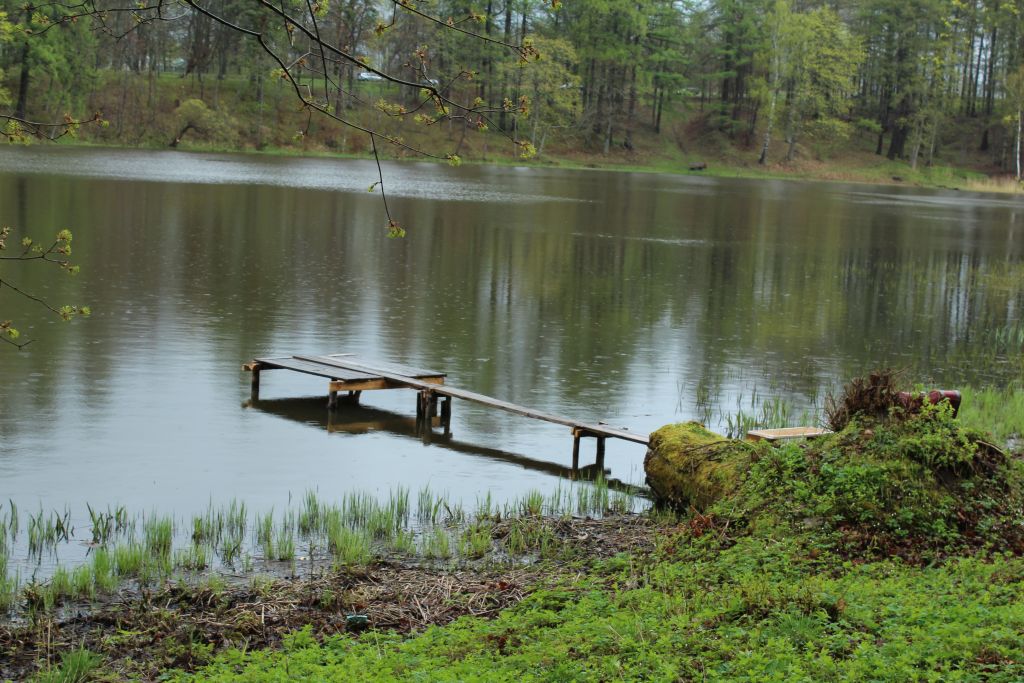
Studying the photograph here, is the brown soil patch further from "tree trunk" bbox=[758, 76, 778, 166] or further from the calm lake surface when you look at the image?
"tree trunk" bbox=[758, 76, 778, 166]

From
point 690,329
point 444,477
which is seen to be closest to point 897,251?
point 690,329

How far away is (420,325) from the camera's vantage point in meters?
19.3

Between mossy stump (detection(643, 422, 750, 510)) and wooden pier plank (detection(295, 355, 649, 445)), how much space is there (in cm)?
75

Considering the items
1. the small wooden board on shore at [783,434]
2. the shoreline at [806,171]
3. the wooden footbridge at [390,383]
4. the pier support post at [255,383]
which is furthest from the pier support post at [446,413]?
the shoreline at [806,171]

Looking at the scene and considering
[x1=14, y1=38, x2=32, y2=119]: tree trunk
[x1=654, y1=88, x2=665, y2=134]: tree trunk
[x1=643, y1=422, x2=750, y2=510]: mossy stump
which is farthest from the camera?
[x1=654, y1=88, x2=665, y2=134]: tree trunk

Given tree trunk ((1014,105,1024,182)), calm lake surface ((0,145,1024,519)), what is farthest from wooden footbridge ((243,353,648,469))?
tree trunk ((1014,105,1024,182))

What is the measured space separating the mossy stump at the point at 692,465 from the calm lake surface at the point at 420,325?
1.40 m

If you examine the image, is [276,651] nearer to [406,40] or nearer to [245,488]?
[245,488]

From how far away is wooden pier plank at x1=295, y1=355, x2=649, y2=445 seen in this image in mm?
11812

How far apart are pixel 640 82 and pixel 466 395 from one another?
80.2 meters

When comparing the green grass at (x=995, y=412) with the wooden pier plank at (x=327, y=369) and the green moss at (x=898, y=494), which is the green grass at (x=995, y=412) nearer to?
the green moss at (x=898, y=494)

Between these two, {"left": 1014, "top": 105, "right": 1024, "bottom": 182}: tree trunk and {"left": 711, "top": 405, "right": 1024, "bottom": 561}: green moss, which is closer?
{"left": 711, "top": 405, "right": 1024, "bottom": 561}: green moss

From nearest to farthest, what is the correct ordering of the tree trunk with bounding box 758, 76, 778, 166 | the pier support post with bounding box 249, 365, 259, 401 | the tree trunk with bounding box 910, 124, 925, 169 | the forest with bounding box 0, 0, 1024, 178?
the pier support post with bounding box 249, 365, 259, 401, the forest with bounding box 0, 0, 1024, 178, the tree trunk with bounding box 758, 76, 778, 166, the tree trunk with bounding box 910, 124, 925, 169

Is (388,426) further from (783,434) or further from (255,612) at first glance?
(255,612)
